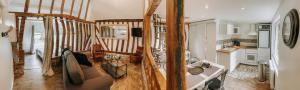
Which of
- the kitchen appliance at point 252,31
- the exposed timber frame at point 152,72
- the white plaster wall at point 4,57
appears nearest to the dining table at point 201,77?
the exposed timber frame at point 152,72

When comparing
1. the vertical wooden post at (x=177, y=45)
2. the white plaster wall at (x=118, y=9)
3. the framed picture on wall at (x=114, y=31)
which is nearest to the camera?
the vertical wooden post at (x=177, y=45)

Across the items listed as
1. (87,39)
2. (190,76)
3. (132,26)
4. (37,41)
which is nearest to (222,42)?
(132,26)

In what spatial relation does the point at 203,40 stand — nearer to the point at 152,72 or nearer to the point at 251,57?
the point at 251,57

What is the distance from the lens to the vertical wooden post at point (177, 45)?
3.63ft

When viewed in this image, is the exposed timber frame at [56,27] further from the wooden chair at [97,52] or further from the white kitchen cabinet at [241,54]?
the white kitchen cabinet at [241,54]

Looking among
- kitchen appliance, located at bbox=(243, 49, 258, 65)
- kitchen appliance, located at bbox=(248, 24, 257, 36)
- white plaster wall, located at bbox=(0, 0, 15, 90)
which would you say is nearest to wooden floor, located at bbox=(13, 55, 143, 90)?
white plaster wall, located at bbox=(0, 0, 15, 90)

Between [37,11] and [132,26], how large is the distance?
3.77 m

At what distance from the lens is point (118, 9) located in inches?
275

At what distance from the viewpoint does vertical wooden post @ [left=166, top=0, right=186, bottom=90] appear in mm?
1106

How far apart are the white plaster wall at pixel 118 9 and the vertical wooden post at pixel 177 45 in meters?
5.24

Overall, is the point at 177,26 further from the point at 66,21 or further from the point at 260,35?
the point at 260,35

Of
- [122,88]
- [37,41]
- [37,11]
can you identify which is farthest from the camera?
[37,41]

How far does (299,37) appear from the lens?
169cm

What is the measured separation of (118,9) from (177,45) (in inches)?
247
